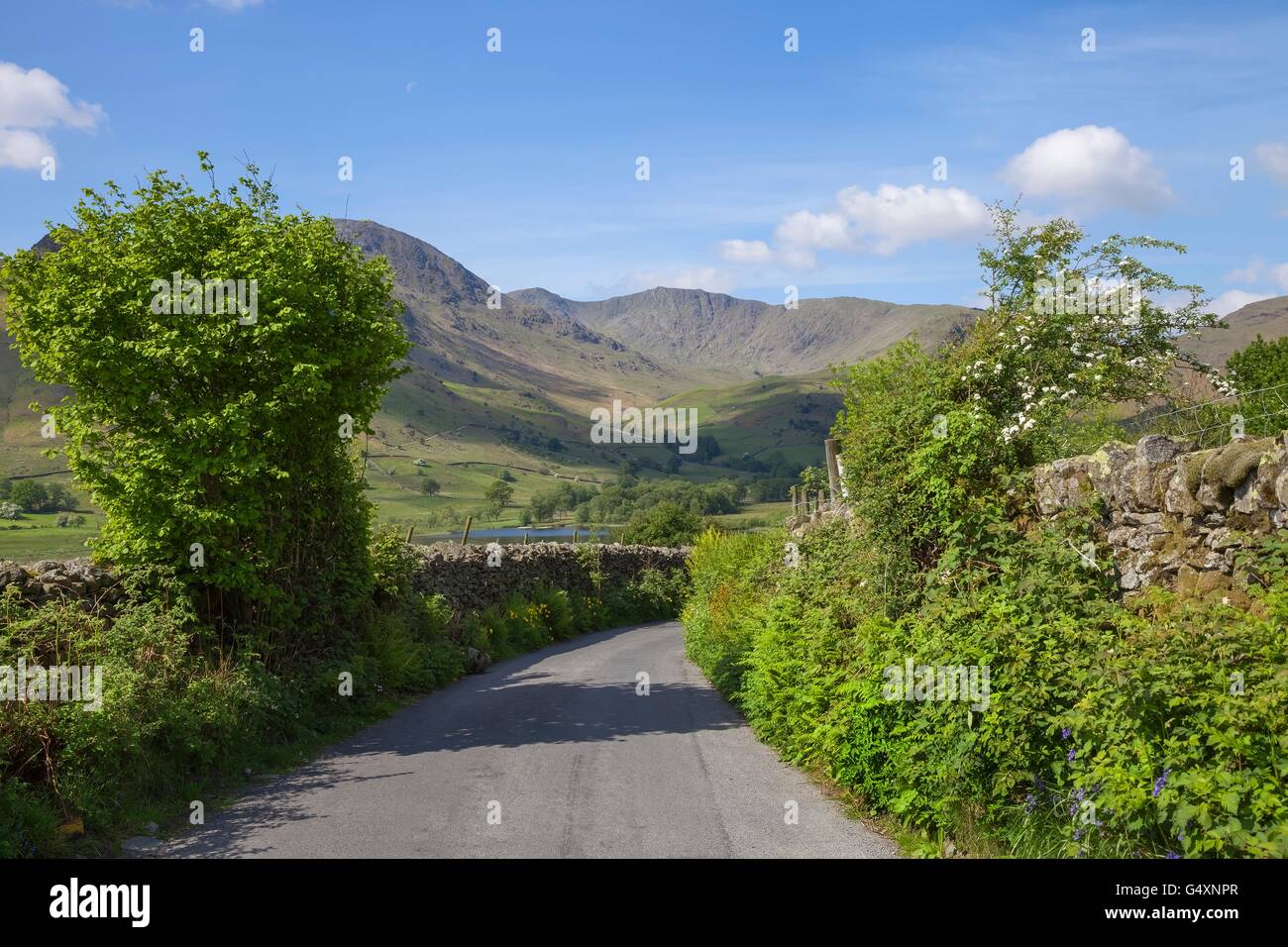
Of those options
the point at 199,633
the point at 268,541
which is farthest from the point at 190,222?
the point at 199,633

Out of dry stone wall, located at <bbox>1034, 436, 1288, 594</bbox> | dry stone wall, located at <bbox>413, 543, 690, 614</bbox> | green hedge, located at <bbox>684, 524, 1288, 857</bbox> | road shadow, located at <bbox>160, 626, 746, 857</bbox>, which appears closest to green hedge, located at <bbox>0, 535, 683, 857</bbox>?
road shadow, located at <bbox>160, 626, 746, 857</bbox>

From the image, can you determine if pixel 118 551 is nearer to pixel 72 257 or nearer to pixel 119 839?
pixel 72 257

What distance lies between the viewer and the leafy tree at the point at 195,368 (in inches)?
431

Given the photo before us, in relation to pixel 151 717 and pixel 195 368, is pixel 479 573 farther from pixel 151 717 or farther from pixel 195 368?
pixel 151 717

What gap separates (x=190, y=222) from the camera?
11.7 metres

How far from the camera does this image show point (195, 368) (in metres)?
11.1

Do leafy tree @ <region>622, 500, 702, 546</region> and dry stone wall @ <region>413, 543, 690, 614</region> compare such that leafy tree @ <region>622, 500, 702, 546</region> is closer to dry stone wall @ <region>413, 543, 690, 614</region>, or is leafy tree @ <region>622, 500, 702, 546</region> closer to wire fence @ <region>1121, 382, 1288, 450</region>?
dry stone wall @ <region>413, 543, 690, 614</region>

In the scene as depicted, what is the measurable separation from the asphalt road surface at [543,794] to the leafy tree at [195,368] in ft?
10.2

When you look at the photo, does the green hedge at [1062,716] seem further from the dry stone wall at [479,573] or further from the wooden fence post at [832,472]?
the dry stone wall at [479,573]

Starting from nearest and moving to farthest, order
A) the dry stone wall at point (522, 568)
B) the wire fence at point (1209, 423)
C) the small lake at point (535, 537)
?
1. the wire fence at point (1209, 423)
2. the dry stone wall at point (522, 568)
3. the small lake at point (535, 537)

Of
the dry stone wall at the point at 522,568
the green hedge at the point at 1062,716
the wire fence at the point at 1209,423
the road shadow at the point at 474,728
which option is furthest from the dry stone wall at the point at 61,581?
the wire fence at the point at 1209,423

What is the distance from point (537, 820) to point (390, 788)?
204 centimetres

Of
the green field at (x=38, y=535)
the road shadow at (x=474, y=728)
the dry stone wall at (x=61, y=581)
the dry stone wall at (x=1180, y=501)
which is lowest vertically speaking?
the road shadow at (x=474, y=728)

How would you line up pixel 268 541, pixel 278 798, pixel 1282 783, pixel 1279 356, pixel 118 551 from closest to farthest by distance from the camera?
pixel 1282 783
pixel 278 798
pixel 118 551
pixel 268 541
pixel 1279 356
